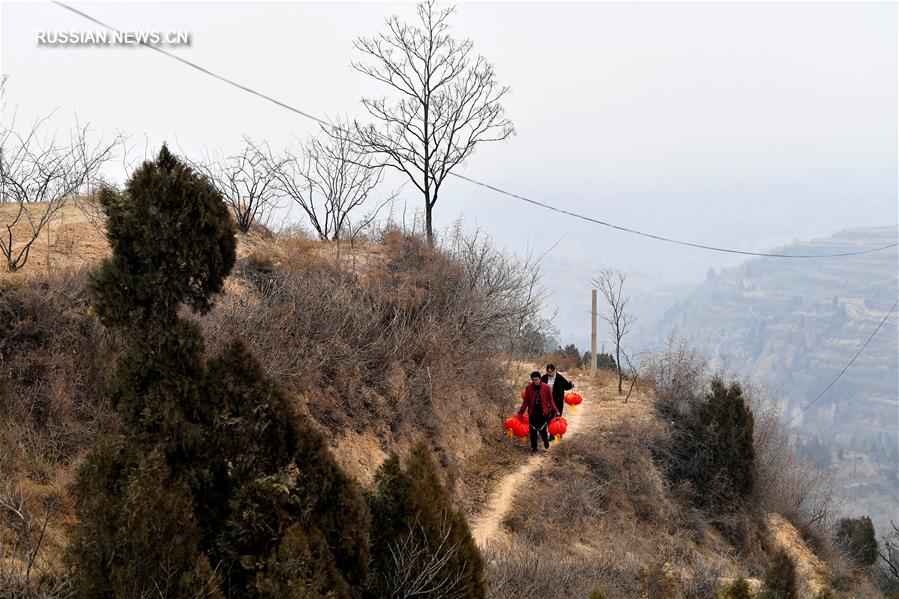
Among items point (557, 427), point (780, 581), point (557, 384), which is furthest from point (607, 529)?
point (780, 581)

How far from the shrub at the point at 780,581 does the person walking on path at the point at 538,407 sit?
174 inches

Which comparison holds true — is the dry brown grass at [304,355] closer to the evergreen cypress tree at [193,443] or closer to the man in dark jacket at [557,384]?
the evergreen cypress tree at [193,443]

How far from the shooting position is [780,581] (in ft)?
34.4

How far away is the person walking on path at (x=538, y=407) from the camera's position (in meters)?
12.6

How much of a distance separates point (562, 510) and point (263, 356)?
586 centimetres

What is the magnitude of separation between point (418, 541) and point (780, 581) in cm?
773

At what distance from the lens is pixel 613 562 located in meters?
9.98

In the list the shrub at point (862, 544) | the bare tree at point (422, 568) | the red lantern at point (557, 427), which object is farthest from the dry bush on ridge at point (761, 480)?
the bare tree at point (422, 568)

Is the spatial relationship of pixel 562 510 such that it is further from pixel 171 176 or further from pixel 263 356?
pixel 171 176

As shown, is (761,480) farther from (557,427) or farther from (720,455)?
(557,427)

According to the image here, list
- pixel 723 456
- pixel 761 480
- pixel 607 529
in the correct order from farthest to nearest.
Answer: pixel 761 480
pixel 723 456
pixel 607 529

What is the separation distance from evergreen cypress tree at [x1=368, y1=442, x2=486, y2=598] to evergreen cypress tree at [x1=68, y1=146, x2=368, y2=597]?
67cm

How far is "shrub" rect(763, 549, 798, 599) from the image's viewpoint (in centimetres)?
960

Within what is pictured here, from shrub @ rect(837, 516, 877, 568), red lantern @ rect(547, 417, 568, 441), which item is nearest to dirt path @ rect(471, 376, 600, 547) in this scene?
red lantern @ rect(547, 417, 568, 441)
